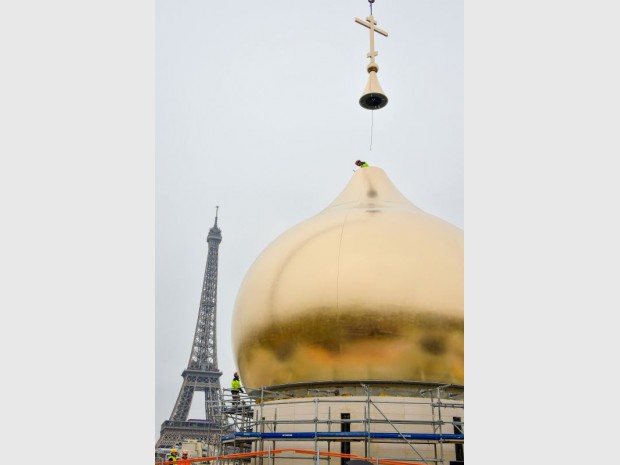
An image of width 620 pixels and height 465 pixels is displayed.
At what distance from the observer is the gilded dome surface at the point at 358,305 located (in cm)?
1117

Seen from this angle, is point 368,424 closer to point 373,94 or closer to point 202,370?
point 373,94

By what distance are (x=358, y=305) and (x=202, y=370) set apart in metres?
49.0

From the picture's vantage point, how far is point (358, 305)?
11.3 metres

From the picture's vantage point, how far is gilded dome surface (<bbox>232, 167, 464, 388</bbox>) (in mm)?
11172

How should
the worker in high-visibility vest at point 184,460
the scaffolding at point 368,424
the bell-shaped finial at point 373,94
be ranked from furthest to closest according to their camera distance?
the bell-shaped finial at point 373,94 < the scaffolding at point 368,424 < the worker in high-visibility vest at point 184,460

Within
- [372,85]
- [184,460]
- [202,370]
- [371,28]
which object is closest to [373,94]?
[372,85]

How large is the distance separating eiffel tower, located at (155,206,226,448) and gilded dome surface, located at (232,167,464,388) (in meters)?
34.5

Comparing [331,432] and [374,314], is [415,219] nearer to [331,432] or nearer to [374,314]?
[374,314]

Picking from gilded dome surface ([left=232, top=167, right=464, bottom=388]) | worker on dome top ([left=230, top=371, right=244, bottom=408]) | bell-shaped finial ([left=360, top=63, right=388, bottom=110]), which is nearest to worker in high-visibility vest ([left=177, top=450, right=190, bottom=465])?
worker on dome top ([left=230, top=371, right=244, bottom=408])

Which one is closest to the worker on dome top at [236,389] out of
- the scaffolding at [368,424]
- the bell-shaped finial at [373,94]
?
the scaffolding at [368,424]

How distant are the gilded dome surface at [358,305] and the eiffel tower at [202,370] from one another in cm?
3453

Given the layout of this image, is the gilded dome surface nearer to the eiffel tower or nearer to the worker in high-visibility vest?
the worker in high-visibility vest

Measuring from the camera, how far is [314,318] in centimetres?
1157

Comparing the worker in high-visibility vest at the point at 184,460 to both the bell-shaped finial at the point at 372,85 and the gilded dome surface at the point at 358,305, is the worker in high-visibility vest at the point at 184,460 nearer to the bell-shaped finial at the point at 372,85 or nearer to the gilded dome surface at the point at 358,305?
the gilded dome surface at the point at 358,305
